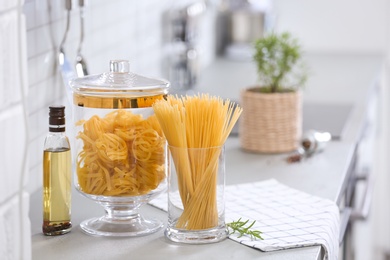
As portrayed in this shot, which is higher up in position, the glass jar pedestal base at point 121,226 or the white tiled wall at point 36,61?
the white tiled wall at point 36,61

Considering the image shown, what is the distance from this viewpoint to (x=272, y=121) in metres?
2.18

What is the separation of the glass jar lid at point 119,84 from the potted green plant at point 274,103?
2.21ft

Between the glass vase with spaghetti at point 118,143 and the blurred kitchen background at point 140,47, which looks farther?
the glass vase with spaghetti at point 118,143

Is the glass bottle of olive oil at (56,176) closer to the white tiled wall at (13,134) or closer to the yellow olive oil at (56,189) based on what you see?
the yellow olive oil at (56,189)

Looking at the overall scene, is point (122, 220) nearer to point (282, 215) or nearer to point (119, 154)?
point (119, 154)

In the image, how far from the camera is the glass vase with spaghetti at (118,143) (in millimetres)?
1489

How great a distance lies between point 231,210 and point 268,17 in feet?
7.33

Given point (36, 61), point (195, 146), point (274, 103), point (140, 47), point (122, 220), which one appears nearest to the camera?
point (195, 146)

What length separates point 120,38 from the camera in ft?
8.01

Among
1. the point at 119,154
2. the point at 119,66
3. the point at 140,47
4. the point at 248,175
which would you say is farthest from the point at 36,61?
the point at 140,47

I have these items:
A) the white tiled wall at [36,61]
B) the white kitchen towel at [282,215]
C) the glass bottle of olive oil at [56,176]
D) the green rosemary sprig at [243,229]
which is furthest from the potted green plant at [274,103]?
the glass bottle of olive oil at [56,176]

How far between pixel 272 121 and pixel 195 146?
0.73 metres

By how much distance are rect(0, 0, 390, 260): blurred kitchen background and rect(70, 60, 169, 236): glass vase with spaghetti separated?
0.44 feet

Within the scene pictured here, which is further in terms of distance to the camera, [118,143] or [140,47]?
[140,47]
